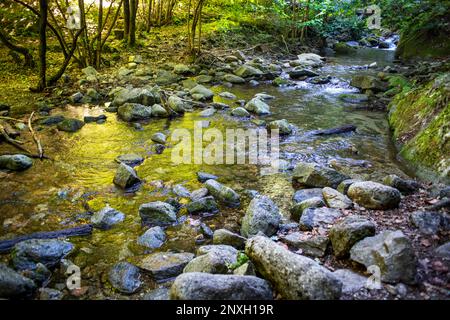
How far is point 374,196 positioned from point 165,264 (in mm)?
2400

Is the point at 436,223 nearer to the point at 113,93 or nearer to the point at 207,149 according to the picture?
the point at 207,149

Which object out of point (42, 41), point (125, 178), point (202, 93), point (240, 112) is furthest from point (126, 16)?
point (125, 178)

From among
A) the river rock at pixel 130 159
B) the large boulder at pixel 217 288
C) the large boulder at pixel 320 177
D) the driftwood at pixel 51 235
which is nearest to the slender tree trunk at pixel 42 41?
the river rock at pixel 130 159

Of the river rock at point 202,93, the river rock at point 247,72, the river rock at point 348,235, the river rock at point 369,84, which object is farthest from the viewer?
the river rock at point 247,72

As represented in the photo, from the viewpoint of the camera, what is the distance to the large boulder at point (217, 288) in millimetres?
2426

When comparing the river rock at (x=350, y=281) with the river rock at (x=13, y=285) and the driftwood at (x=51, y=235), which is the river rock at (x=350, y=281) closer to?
the river rock at (x=13, y=285)

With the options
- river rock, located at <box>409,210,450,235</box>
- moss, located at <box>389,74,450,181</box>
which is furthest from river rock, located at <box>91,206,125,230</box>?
moss, located at <box>389,74,450,181</box>

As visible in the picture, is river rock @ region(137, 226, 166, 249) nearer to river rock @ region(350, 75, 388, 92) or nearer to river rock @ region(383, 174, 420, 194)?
river rock @ region(383, 174, 420, 194)

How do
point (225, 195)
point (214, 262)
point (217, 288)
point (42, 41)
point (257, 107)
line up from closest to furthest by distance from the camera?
1. point (217, 288)
2. point (214, 262)
3. point (225, 195)
4. point (257, 107)
5. point (42, 41)

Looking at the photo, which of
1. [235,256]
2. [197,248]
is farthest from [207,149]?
[235,256]

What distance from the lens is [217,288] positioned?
2.45 metres

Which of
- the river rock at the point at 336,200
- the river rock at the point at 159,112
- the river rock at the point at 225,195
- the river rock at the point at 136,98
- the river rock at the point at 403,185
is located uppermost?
the river rock at the point at 136,98

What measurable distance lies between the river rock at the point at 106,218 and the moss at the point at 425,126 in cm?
414

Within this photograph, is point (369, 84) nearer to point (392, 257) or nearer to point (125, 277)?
point (392, 257)
